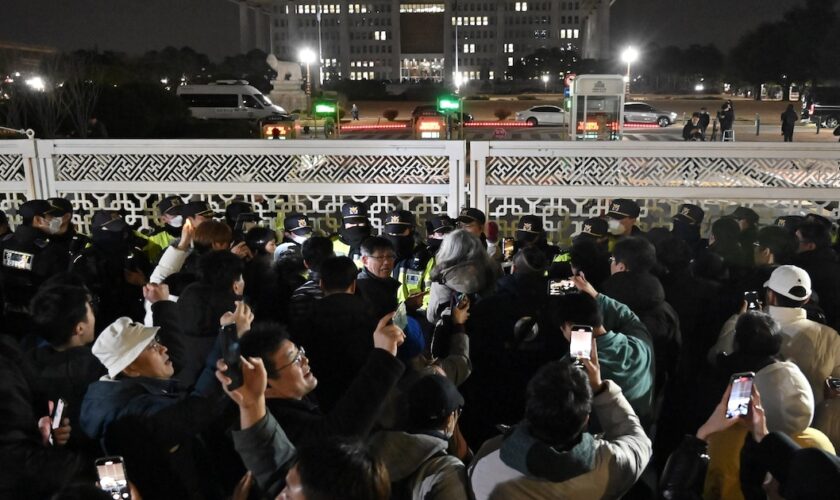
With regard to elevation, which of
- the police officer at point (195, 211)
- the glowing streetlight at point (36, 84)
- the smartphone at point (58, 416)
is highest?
the glowing streetlight at point (36, 84)

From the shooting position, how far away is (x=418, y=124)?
20734mm

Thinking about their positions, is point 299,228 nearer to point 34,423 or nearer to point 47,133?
point 34,423

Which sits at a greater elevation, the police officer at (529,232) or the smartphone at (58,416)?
the police officer at (529,232)

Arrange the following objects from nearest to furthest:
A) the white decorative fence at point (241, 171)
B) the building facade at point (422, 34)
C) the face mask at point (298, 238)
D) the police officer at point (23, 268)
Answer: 1. the police officer at point (23, 268)
2. the face mask at point (298, 238)
3. the white decorative fence at point (241, 171)
4. the building facade at point (422, 34)

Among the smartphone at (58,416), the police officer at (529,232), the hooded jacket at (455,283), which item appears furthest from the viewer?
the police officer at (529,232)

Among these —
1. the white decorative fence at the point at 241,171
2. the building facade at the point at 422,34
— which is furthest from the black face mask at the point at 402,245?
the building facade at the point at 422,34

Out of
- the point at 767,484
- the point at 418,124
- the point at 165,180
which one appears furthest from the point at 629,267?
the point at 418,124

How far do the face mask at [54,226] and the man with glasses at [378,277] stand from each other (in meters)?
2.83

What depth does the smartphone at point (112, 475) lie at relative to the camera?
2164 mm

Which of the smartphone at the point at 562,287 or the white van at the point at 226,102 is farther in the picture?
the white van at the point at 226,102

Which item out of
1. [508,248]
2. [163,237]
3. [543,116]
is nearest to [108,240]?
[163,237]

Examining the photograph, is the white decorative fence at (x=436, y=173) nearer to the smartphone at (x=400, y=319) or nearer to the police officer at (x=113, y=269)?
the police officer at (x=113, y=269)

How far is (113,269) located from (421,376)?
3703 millimetres

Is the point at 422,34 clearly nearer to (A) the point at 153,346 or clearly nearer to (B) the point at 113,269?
(B) the point at 113,269
